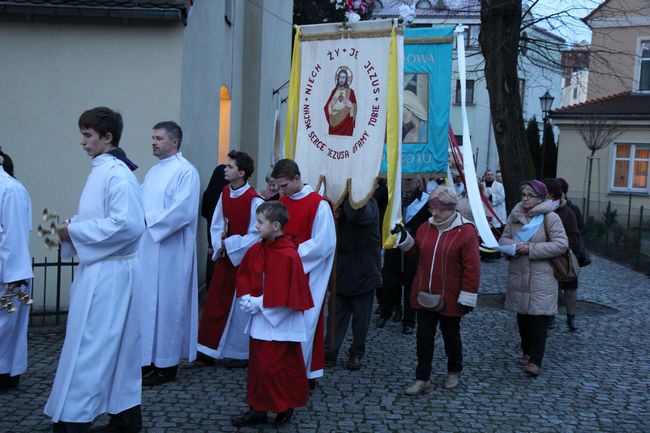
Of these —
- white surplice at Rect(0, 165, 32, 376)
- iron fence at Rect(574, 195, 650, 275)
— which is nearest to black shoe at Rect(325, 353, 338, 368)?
white surplice at Rect(0, 165, 32, 376)

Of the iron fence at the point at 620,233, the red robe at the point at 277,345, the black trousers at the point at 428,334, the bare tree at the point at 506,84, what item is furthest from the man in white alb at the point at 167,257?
the iron fence at the point at 620,233

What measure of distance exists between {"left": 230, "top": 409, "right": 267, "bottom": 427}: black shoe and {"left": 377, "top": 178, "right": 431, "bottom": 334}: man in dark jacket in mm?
3808

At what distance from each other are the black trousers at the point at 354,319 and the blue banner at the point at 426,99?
6.01 ft

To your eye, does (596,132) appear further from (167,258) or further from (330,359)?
(167,258)

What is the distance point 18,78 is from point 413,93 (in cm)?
469

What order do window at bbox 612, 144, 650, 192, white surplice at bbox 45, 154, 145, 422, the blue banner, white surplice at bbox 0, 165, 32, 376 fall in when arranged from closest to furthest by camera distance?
white surplice at bbox 45, 154, 145, 422 < white surplice at bbox 0, 165, 32, 376 < the blue banner < window at bbox 612, 144, 650, 192

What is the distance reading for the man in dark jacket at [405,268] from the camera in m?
9.28

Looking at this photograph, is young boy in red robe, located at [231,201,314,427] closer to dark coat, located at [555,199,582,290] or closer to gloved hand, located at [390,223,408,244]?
gloved hand, located at [390,223,408,244]

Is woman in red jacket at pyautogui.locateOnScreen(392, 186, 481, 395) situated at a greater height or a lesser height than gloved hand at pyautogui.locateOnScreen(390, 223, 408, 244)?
lesser

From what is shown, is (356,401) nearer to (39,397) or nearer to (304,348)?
(304,348)

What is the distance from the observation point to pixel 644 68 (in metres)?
31.5

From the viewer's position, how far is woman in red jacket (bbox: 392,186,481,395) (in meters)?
6.58

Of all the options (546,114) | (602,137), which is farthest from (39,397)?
(602,137)

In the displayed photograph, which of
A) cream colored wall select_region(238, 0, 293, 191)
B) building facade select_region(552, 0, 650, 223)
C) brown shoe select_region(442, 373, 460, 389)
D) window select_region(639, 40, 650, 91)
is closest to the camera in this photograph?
brown shoe select_region(442, 373, 460, 389)
